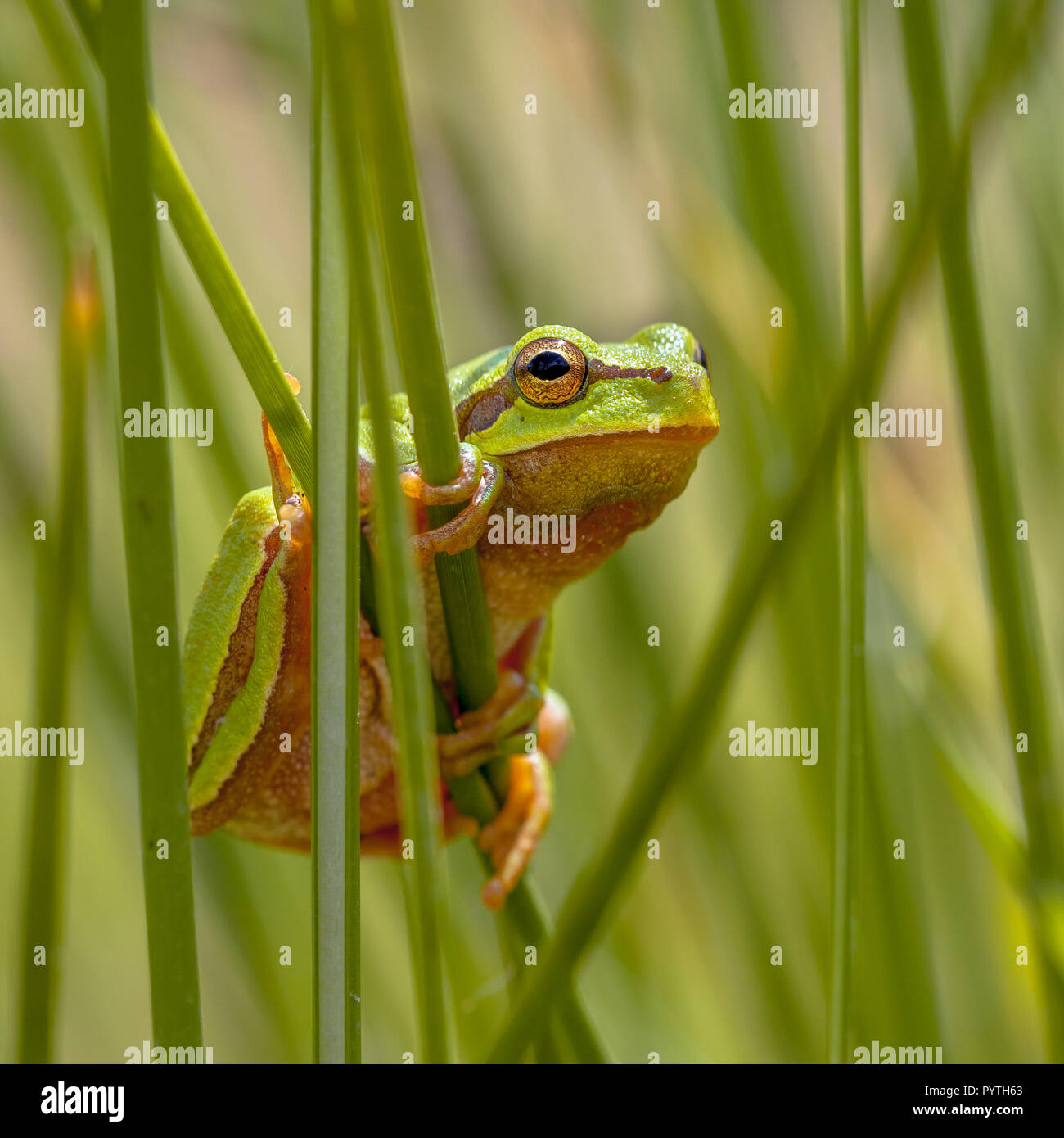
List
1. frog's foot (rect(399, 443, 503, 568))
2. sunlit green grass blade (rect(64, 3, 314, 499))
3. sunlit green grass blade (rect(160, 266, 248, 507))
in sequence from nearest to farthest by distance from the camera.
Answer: sunlit green grass blade (rect(64, 3, 314, 499))
frog's foot (rect(399, 443, 503, 568))
sunlit green grass blade (rect(160, 266, 248, 507))

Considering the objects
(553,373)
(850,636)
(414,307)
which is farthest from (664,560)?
(414,307)

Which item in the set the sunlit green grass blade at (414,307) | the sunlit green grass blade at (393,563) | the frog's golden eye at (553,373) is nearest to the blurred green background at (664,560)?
the frog's golden eye at (553,373)

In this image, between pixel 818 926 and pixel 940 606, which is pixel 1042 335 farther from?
pixel 818 926

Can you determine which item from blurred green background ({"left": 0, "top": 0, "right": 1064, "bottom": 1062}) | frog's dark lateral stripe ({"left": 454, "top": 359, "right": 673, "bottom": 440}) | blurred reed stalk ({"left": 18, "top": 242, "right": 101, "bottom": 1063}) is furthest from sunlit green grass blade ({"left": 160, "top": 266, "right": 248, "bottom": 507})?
frog's dark lateral stripe ({"left": 454, "top": 359, "right": 673, "bottom": 440})

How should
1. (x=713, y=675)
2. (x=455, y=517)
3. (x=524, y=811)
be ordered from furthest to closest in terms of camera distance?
(x=524, y=811) < (x=455, y=517) < (x=713, y=675)

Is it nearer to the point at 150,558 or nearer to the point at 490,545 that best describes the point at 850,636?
the point at 490,545

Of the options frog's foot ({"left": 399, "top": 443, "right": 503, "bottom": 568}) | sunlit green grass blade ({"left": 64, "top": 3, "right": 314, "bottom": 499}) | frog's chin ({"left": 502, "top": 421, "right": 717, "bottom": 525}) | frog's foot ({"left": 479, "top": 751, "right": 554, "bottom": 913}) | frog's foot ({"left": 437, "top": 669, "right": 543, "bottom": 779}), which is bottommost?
frog's foot ({"left": 479, "top": 751, "right": 554, "bottom": 913})

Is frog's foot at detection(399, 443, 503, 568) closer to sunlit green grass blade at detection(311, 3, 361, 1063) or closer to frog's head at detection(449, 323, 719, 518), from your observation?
frog's head at detection(449, 323, 719, 518)

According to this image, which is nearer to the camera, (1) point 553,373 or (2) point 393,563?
(2) point 393,563
